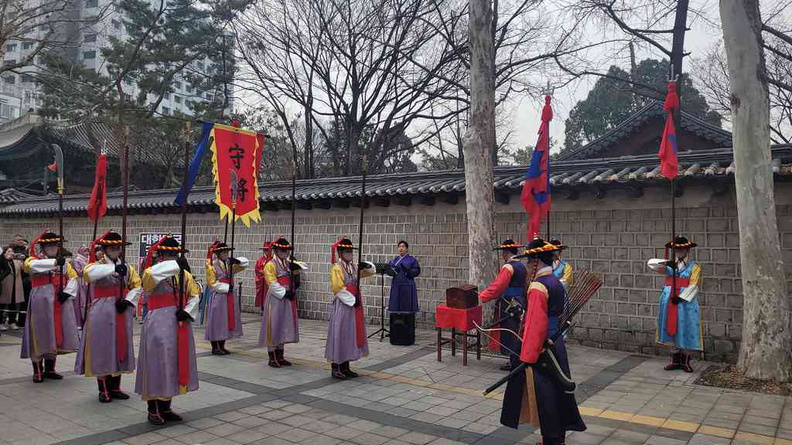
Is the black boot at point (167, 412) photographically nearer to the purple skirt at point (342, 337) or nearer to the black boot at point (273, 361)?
the purple skirt at point (342, 337)

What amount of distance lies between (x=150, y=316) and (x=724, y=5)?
802cm

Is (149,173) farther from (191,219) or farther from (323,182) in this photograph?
(323,182)

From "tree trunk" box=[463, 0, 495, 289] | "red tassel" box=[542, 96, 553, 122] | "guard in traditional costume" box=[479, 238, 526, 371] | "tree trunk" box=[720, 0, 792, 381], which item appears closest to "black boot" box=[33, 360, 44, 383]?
"guard in traditional costume" box=[479, 238, 526, 371]

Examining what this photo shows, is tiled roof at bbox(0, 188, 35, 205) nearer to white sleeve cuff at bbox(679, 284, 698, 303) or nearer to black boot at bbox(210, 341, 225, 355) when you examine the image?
black boot at bbox(210, 341, 225, 355)

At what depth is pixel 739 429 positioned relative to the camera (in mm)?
5273

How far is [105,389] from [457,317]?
465 cm

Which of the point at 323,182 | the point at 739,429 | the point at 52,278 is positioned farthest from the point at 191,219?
the point at 739,429

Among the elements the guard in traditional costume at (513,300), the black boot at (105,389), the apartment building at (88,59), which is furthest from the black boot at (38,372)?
the apartment building at (88,59)

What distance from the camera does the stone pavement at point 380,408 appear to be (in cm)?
510

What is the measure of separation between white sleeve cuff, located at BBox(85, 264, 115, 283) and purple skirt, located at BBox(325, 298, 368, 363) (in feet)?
9.12

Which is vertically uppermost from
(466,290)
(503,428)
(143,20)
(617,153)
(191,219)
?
(143,20)

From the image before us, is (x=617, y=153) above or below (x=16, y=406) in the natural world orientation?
above

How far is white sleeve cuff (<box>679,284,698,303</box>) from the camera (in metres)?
7.57

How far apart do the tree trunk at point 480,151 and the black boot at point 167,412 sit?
4951 millimetres
